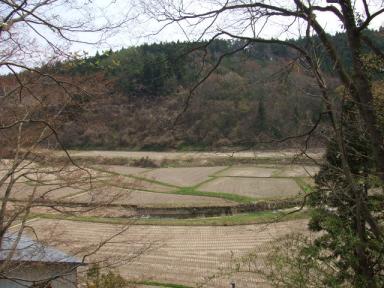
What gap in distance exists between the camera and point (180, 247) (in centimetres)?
1761

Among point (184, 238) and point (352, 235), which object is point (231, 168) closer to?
point (184, 238)

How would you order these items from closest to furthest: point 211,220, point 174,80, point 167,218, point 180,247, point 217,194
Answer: point 174,80 → point 180,247 → point 211,220 → point 167,218 → point 217,194

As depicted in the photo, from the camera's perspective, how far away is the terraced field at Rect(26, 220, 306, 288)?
45.1 feet

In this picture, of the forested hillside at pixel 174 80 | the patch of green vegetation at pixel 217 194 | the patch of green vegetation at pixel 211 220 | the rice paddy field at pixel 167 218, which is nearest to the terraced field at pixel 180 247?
the rice paddy field at pixel 167 218

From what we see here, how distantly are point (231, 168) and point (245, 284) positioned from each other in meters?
27.0

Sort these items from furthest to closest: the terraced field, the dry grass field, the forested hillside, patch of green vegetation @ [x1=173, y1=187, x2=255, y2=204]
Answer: the dry grass field < patch of green vegetation @ [x1=173, y1=187, x2=255, y2=204] < the terraced field < the forested hillside

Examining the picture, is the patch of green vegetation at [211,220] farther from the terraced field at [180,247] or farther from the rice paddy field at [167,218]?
the terraced field at [180,247]

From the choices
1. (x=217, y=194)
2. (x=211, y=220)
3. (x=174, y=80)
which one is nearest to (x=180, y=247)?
(x=211, y=220)

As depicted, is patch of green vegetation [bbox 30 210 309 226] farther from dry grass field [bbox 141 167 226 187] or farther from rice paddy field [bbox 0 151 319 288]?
dry grass field [bbox 141 167 226 187]

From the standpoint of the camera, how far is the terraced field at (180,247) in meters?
13.8

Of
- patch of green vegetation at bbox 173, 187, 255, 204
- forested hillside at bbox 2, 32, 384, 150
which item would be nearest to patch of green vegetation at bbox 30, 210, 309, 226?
patch of green vegetation at bbox 173, 187, 255, 204

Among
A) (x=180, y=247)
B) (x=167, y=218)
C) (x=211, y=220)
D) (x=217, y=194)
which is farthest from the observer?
(x=217, y=194)

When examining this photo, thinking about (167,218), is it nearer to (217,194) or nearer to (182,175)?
(217,194)

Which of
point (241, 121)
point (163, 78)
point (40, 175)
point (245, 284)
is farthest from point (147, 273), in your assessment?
point (241, 121)
